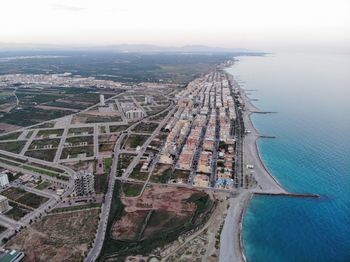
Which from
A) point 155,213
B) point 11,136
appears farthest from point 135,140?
point 11,136

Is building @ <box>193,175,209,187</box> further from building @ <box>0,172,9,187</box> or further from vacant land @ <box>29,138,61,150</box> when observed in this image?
vacant land @ <box>29,138,61,150</box>

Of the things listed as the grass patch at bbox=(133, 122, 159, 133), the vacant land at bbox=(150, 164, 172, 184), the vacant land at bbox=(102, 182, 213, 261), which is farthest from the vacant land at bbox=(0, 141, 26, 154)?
the vacant land at bbox=(102, 182, 213, 261)

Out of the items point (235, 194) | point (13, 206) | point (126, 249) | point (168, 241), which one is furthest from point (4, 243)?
point (235, 194)

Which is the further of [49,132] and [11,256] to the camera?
[49,132]

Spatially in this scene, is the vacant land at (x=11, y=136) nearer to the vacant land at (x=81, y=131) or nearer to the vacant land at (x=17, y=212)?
the vacant land at (x=81, y=131)

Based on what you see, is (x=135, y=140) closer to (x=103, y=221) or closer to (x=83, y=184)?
(x=83, y=184)
